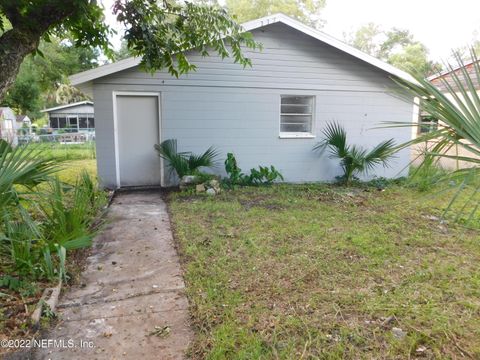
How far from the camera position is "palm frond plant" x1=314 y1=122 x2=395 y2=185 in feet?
25.7

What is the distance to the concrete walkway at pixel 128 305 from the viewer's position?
7.35 feet

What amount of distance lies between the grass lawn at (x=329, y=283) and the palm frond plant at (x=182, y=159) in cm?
162

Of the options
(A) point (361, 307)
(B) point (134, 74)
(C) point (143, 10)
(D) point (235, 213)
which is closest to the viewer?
(A) point (361, 307)

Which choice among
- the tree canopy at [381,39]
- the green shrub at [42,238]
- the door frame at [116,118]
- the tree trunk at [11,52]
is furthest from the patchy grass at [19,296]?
the tree canopy at [381,39]

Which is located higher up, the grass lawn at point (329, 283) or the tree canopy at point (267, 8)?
the tree canopy at point (267, 8)

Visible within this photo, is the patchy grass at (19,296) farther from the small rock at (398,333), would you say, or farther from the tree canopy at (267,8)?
the tree canopy at (267,8)

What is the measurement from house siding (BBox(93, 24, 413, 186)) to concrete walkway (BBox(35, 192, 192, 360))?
3.68m

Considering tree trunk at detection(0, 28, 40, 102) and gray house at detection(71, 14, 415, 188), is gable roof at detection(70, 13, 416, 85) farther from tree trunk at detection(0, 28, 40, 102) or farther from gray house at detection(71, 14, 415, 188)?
tree trunk at detection(0, 28, 40, 102)

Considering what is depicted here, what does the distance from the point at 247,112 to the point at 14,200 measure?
6.00m

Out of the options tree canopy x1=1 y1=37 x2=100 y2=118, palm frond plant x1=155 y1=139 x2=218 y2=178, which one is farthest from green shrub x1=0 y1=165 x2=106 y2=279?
tree canopy x1=1 y1=37 x2=100 y2=118

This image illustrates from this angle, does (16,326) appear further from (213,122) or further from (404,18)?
(404,18)

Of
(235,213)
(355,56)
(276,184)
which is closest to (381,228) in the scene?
(235,213)

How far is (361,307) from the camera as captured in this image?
2719 millimetres

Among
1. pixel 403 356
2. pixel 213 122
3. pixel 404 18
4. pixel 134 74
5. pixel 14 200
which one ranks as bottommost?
pixel 403 356
